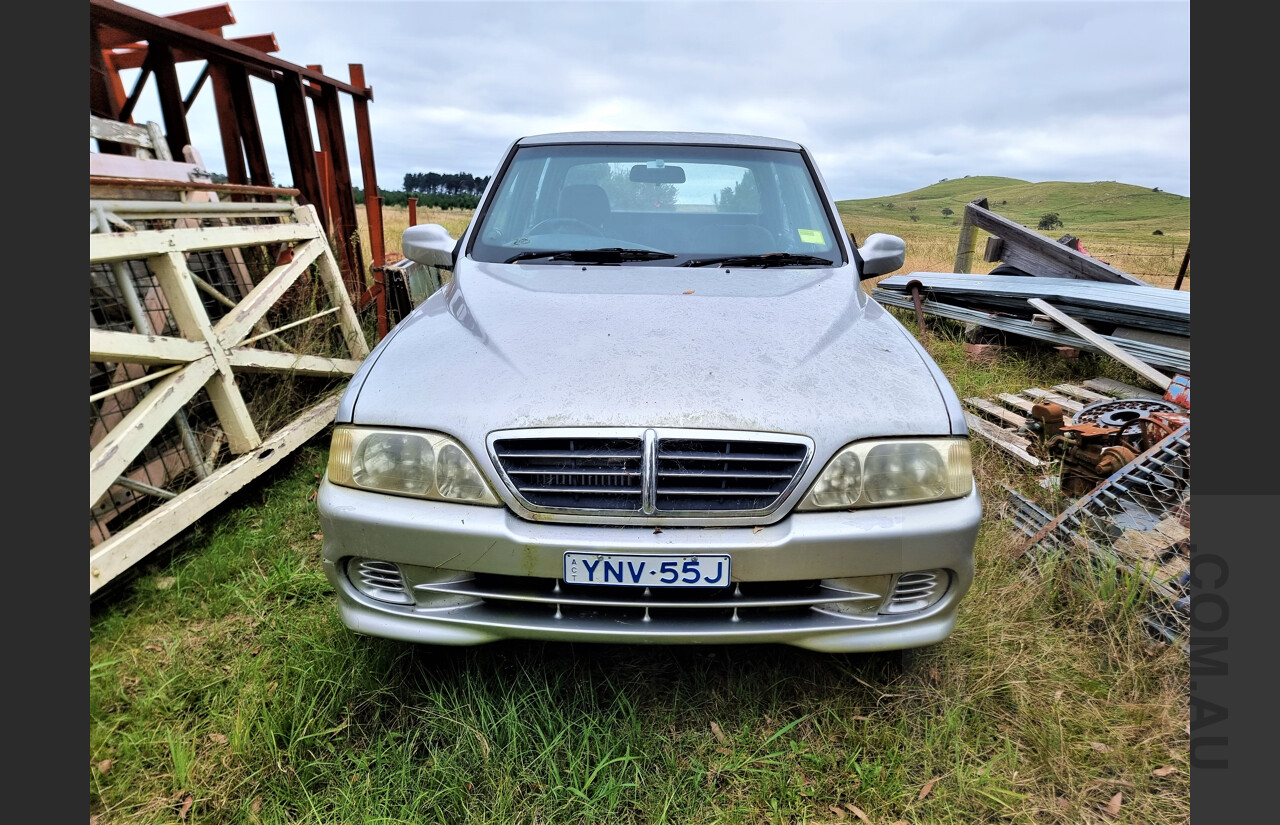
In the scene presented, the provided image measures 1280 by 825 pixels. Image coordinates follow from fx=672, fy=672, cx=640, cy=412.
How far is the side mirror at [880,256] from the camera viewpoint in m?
2.71

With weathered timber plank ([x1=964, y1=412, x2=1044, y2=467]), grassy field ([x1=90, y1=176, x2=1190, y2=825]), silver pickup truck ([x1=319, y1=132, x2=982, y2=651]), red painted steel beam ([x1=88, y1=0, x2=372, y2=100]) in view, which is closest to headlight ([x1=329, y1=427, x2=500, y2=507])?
silver pickup truck ([x1=319, y1=132, x2=982, y2=651])

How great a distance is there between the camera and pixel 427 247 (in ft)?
9.14

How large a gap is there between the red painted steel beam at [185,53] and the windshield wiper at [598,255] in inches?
136

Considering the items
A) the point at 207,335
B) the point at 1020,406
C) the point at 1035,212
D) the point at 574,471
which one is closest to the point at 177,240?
the point at 207,335

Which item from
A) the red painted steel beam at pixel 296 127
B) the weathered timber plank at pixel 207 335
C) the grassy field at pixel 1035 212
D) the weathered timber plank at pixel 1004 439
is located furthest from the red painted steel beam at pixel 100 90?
the grassy field at pixel 1035 212

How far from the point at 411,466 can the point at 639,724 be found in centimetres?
98

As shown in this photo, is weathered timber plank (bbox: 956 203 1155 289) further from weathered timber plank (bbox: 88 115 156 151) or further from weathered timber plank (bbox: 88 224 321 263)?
weathered timber plank (bbox: 88 115 156 151)

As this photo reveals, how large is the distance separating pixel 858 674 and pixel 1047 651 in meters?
0.68

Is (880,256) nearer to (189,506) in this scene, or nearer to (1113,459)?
(1113,459)

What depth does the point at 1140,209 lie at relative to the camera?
39.4 meters

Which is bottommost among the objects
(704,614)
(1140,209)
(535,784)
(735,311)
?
(535,784)

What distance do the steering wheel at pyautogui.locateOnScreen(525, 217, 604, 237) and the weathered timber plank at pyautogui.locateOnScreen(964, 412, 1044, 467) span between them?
196 cm
